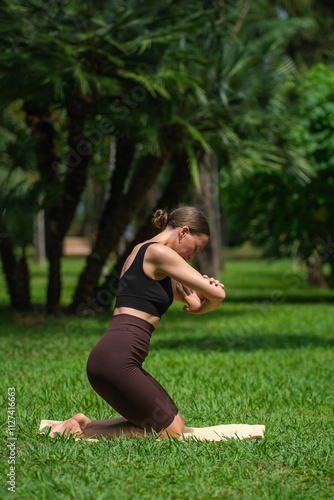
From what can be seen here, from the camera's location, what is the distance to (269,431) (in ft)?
12.2

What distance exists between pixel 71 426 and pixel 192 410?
1.04m

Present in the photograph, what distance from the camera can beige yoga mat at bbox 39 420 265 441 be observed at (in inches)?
141

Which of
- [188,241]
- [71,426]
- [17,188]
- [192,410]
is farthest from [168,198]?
[71,426]

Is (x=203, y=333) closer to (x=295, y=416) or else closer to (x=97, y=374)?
(x=295, y=416)

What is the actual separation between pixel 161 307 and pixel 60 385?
6.35 feet

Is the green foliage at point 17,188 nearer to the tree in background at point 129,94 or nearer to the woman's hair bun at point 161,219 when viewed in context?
the tree in background at point 129,94

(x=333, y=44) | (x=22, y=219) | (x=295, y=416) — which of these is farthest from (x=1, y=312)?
(x=333, y=44)

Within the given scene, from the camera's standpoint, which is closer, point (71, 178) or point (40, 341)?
point (40, 341)

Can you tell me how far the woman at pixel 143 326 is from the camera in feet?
11.1

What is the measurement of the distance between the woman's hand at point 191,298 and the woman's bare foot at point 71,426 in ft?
2.80

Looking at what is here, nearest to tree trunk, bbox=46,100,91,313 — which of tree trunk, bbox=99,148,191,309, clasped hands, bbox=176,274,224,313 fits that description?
tree trunk, bbox=99,148,191,309

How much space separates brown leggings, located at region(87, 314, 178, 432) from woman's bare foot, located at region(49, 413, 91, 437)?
258 mm

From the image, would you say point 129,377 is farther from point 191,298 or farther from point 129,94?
point 129,94

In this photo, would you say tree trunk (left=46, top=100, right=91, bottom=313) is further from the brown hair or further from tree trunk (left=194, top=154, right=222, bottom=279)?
the brown hair
